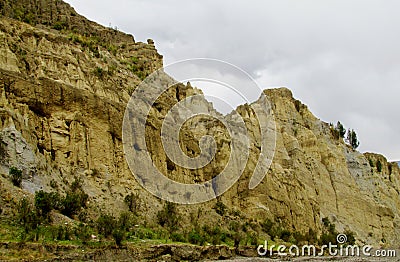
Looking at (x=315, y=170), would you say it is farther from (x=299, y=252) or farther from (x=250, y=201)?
(x=299, y=252)

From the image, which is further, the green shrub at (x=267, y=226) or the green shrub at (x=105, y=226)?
the green shrub at (x=267, y=226)

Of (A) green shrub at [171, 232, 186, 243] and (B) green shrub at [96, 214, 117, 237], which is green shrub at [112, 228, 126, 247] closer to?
(B) green shrub at [96, 214, 117, 237]

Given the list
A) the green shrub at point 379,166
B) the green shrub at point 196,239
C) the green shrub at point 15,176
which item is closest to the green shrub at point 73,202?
the green shrub at point 15,176

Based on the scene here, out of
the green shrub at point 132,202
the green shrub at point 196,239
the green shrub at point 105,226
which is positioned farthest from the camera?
the green shrub at point 132,202

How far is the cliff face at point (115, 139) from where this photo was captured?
104ft

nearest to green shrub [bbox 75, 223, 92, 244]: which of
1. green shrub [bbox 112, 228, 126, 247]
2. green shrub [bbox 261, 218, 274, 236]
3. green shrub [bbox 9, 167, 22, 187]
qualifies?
Result: green shrub [bbox 112, 228, 126, 247]

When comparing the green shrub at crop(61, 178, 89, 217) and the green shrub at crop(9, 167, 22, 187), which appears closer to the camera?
the green shrub at crop(9, 167, 22, 187)

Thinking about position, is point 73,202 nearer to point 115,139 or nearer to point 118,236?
point 118,236

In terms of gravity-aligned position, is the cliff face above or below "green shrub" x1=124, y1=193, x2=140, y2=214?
above

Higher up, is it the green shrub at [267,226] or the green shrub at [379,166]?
the green shrub at [379,166]

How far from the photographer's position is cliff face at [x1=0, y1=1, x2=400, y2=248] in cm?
3180

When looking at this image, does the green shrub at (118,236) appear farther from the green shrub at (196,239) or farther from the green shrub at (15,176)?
the green shrub at (196,239)

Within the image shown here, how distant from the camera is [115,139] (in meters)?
37.4

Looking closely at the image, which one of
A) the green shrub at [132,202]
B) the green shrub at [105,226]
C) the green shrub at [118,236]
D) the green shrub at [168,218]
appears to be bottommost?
the green shrub at [118,236]
